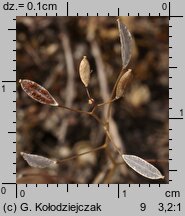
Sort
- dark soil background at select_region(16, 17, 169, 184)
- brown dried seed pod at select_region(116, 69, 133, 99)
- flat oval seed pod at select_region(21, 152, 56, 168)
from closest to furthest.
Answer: brown dried seed pod at select_region(116, 69, 133, 99) → flat oval seed pod at select_region(21, 152, 56, 168) → dark soil background at select_region(16, 17, 169, 184)

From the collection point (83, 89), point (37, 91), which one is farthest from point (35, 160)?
point (83, 89)

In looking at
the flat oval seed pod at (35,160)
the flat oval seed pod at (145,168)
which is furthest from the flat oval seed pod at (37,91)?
the flat oval seed pod at (145,168)

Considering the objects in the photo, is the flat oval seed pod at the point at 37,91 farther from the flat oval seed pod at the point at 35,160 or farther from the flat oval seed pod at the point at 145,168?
the flat oval seed pod at the point at 145,168

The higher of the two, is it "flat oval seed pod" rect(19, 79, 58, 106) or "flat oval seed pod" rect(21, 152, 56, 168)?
"flat oval seed pod" rect(19, 79, 58, 106)

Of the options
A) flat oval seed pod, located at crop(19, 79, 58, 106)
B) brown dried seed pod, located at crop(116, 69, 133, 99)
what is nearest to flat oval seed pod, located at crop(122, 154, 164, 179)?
brown dried seed pod, located at crop(116, 69, 133, 99)

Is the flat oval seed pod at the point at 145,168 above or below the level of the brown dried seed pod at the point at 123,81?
below

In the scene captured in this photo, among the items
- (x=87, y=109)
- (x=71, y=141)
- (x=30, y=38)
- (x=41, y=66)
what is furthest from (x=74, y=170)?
(x=30, y=38)

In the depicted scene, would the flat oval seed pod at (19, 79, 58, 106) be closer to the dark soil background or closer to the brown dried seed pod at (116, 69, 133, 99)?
the brown dried seed pod at (116, 69, 133, 99)

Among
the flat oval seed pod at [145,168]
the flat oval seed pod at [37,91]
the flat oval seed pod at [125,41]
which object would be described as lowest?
the flat oval seed pod at [145,168]

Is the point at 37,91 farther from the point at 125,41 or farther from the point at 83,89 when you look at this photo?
the point at 83,89
